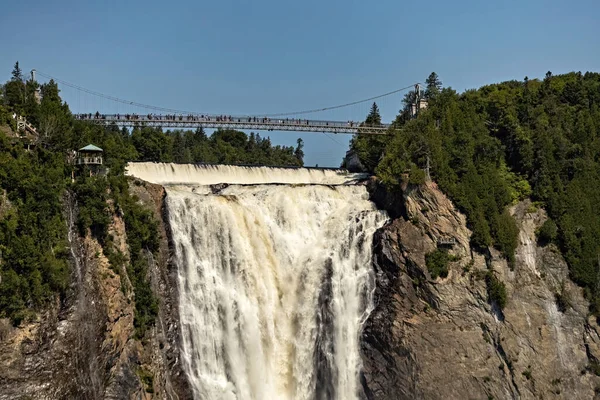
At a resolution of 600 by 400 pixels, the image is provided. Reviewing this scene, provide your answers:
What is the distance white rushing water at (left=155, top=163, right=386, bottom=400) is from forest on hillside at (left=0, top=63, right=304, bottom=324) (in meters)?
3.32

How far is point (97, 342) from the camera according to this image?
124 ft

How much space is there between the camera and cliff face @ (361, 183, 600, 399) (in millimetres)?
47781

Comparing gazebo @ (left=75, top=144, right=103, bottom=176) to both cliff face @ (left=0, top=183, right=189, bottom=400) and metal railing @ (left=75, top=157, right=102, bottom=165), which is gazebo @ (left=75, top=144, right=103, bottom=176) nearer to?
metal railing @ (left=75, top=157, right=102, bottom=165)

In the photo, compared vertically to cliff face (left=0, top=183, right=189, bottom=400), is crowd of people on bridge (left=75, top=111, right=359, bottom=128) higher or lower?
higher

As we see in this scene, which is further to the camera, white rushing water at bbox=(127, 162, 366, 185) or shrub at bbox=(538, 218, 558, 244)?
white rushing water at bbox=(127, 162, 366, 185)

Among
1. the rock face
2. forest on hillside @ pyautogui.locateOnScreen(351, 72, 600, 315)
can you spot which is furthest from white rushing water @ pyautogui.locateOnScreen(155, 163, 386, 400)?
forest on hillside @ pyautogui.locateOnScreen(351, 72, 600, 315)

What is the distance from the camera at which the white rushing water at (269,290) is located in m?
45.0

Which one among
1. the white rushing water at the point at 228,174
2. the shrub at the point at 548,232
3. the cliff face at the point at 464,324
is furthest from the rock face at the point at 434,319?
the white rushing water at the point at 228,174

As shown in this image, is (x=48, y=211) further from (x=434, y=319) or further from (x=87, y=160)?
(x=434, y=319)

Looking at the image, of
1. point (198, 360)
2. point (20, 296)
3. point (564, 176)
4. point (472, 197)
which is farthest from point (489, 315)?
point (20, 296)

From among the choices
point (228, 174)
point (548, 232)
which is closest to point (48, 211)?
point (228, 174)

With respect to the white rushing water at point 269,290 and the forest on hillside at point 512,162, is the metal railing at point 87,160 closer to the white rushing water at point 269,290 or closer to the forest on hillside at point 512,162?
the white rushing water at point 269,290

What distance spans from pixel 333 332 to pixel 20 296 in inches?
856

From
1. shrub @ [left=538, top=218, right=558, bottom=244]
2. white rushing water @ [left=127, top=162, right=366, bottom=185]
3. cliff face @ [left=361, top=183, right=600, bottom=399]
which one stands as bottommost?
cliff face @ [left=361, top=183, right=600, bottom=399]
